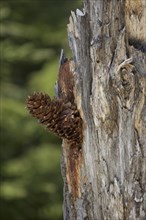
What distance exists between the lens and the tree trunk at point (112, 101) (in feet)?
9.71

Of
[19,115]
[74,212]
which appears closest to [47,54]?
[19,115]

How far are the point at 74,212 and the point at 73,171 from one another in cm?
20

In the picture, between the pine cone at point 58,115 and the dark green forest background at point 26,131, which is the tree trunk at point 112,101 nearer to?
the pine cone at point 58,115

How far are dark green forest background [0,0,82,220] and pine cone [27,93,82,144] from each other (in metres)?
6.12

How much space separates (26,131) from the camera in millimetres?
10125

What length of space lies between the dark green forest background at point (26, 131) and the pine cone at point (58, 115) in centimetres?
612

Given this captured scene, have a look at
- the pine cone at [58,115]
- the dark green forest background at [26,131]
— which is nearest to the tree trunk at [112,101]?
the pine cone at [58,115]

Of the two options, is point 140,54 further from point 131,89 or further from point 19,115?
point 19,115

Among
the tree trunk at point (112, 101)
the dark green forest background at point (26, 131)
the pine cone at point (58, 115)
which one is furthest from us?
the dark green forest background at point (26, 131)

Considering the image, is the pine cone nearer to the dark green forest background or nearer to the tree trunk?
the tree trunk

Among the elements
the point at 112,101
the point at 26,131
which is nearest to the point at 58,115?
the point at 112,101

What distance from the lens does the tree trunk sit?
2.96m

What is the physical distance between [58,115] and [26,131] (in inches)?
275

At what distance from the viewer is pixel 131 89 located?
294cm
